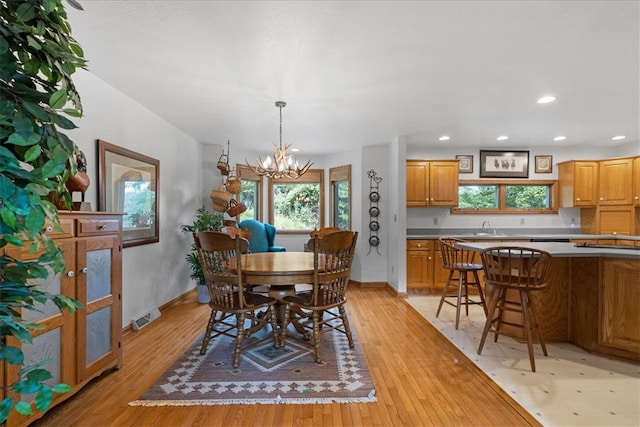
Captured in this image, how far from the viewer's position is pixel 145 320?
133 inches

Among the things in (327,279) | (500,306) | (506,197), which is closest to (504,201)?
(506,197)

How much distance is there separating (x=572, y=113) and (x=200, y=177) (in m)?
5.14

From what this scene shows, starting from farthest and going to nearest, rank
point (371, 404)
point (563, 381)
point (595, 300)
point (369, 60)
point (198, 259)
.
Answer: 1. point (198, 259)
2. point (595, 300)
3. point (369, 60)
4. point (563, 381)
5. point (371, 404)

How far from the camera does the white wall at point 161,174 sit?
2.70 metres

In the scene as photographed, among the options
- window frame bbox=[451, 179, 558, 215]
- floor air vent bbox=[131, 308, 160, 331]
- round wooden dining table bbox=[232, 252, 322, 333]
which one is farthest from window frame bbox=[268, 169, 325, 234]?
round wooden dining table bbox=[232, 252, 322, 333]

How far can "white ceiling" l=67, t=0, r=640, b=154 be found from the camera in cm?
183

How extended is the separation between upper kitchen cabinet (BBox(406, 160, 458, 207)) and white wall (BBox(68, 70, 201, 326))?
11.5ft

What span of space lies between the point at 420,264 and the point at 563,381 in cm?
278

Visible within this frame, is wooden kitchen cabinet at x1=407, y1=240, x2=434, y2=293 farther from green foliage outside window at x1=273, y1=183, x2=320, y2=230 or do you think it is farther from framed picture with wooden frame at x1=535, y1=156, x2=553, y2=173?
framed picture with wooden frame at x1=535, y1=156, x2=553, y2=173

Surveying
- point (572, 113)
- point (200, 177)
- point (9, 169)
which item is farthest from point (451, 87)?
point (200, 177)

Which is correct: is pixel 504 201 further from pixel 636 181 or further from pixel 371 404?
pixel 371 404

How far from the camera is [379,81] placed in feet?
A: 9.02

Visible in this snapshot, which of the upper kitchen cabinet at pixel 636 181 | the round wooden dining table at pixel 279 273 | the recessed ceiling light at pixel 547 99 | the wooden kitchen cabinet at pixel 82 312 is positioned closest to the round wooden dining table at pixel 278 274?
the round wooden dining table at pixel 279 273

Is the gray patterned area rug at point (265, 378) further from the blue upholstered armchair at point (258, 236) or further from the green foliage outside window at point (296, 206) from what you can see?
the green foliage outside window at point (296, 206)
